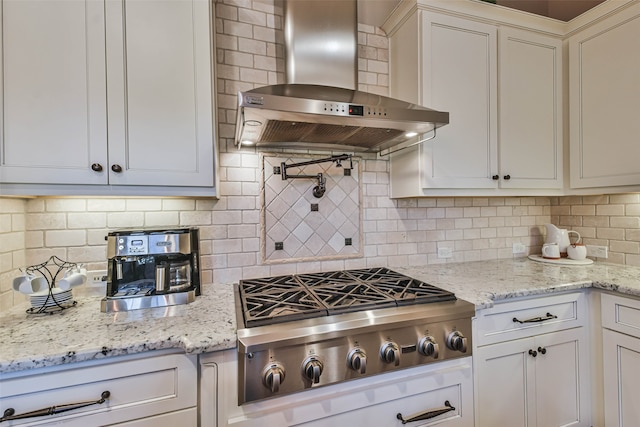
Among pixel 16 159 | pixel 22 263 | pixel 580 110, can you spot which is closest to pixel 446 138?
pixel 580 110

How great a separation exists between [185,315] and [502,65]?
2160 mm

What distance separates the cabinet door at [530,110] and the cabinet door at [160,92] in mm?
1682

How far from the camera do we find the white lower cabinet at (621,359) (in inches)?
55.1

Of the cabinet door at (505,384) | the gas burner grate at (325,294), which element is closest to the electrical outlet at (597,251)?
the cabinet door at (505,384)

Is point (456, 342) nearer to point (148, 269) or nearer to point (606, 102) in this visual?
point (148, 269)

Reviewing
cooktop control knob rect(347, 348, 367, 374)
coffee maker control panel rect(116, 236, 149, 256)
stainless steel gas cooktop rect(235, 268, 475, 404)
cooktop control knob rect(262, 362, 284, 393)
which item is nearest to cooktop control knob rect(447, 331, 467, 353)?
stainless steel gas cooktop rect(235, 268, 475, 404)

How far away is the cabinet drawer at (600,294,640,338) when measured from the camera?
4.55 feet

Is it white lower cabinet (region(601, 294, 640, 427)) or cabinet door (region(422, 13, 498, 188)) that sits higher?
cabinet door (region(422, 13, 498, 188))

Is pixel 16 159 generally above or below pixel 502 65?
below

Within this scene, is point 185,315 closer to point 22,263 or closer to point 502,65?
point 22,263

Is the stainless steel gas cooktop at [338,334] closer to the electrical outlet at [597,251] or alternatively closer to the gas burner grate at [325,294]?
the gas burner grate at [325,294]

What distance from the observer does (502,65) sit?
5.81 ft

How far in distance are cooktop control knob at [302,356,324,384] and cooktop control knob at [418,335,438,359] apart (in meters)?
0.41

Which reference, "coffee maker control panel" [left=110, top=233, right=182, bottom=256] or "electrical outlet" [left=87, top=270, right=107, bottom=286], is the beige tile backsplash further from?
"coffee maker control panel" [left=110, top=233, right=182, bottom=256]
